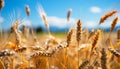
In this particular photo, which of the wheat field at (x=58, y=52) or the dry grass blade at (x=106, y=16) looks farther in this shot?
the dry grass blade at (x=106, y=16)

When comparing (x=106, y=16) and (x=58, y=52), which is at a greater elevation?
(x=106, y=16)

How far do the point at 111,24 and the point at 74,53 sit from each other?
886 millimetres

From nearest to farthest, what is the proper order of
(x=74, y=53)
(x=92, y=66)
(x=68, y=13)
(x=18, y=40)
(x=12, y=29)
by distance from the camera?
1. (x=92, y=66)
2. (x=18, y=40)
3. (x=12, y=29)
4. (x=74, y=53)
5. (x=68, y=13)

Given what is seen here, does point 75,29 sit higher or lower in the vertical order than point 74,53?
higher

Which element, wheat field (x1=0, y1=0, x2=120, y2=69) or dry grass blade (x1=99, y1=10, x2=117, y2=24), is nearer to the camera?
wheat field (x1=0, y1=0, x2=120, y2=69)

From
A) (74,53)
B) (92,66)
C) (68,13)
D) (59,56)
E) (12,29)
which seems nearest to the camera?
(92,66)

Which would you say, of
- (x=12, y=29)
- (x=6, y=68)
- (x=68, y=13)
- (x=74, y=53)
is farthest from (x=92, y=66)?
(x=68, y=13)

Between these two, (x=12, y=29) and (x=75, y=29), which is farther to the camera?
(x=12, y=29)

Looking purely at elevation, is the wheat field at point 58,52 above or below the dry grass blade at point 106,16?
below

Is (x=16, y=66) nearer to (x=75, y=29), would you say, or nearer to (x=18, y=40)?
(x=18, y=40)

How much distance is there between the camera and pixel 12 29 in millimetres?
2934

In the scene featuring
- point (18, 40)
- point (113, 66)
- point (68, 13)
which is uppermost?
point (68, 13)

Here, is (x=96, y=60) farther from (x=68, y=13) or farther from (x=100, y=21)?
(x=68, y=13)

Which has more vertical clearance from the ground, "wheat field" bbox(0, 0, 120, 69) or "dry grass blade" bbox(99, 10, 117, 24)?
"dry grass blade" bbox(99, 10, 117, 24)
